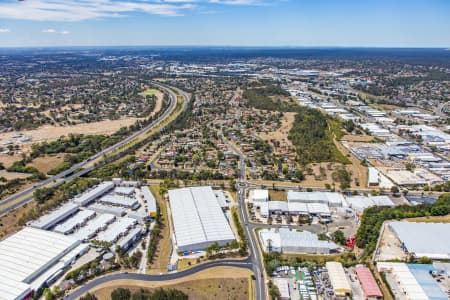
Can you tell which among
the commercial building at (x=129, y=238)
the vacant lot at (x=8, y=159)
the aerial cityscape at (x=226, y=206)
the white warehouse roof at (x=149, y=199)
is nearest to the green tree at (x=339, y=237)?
the aerial cityscape at (x=226, y=206)

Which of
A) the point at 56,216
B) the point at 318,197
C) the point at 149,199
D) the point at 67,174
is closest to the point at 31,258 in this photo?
the point at 56,216

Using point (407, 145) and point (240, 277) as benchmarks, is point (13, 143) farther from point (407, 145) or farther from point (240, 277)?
point (407, 145)

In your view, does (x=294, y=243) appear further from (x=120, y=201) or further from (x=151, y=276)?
(x=120, y=201)

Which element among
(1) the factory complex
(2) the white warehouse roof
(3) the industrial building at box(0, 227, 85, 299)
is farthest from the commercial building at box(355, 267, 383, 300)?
(3) the industrial building at box(0, 227, 85, 299)

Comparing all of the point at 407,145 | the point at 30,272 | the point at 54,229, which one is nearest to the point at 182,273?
the point at 30,272

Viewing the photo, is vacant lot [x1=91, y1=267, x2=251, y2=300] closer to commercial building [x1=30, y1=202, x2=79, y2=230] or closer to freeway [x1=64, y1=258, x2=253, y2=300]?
freeway [x1=64, y1=258, x2=253, y2=300]

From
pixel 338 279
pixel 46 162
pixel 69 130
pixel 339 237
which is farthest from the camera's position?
pixel 69 130

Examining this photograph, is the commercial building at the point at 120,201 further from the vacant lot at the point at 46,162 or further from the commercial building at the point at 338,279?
the commercial building at the point at 338,279
